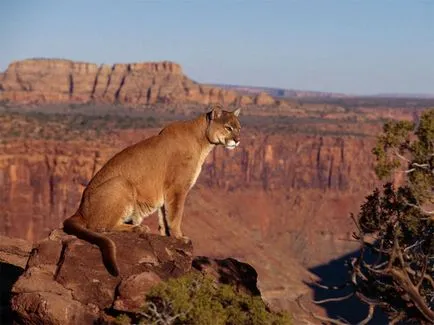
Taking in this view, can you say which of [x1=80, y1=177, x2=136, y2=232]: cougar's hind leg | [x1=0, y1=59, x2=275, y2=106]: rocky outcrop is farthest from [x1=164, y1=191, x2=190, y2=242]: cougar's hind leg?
[x1=0, y1=59, x2=275, y2=106]: rocky outcrop

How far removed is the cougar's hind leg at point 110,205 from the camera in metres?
11.2

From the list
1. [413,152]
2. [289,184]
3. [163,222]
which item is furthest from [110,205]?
[289,184]

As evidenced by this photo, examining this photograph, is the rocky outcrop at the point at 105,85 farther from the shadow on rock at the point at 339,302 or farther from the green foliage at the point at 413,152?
the green foliage at the point at 413,152

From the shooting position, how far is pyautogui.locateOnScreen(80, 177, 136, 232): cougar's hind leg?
36.6 feet

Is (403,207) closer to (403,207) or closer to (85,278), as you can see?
(403,207)

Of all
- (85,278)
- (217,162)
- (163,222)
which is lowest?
(217,162)

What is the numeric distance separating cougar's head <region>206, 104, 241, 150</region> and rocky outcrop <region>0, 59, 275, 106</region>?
11396 cm

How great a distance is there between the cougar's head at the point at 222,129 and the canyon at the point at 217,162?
8.03 feet

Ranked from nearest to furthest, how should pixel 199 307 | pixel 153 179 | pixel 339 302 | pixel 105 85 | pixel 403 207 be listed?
pixel 199 307, pixel 153 179, pixel 403 207, pixel 339 302, pixel 105 85

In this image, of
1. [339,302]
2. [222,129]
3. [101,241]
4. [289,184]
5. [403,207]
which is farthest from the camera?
[289,184]

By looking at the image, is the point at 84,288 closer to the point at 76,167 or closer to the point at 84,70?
the point at 76,167

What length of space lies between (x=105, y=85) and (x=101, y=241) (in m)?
132

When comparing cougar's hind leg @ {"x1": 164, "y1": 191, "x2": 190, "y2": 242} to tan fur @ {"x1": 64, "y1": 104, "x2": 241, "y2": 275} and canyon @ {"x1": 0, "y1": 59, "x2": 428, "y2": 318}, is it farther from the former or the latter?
canyon @ {"x1": 0, "y1": 59, "x2": 428, "y2": 318}

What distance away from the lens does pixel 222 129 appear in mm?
12094
